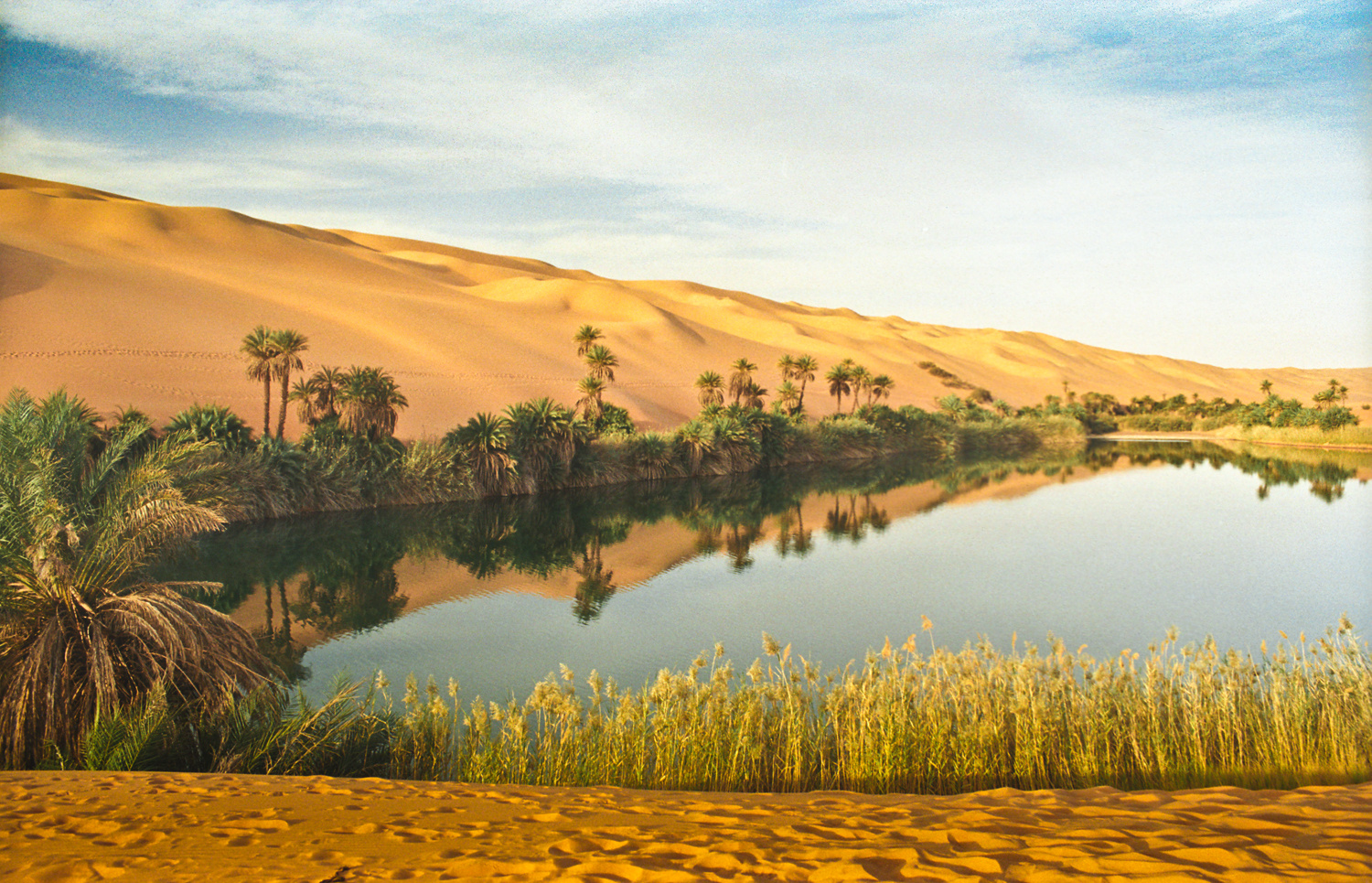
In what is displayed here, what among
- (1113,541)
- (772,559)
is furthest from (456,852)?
(1113,541)

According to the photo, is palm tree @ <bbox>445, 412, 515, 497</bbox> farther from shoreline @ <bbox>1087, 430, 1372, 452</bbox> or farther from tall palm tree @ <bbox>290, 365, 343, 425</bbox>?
shoreline @ <bbox>1087, 430, 1372, 452</bbox>

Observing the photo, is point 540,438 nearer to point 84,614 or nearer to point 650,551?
point 650,551

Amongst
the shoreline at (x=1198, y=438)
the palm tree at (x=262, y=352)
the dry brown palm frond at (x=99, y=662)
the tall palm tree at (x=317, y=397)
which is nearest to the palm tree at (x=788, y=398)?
the tall palm tree at (x=317, y=397)

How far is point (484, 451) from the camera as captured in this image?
985 inches

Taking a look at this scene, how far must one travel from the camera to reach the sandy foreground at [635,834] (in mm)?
3436

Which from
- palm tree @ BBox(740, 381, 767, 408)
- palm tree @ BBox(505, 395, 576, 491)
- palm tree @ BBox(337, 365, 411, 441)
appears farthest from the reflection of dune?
palm tree @ BBox(740, 381, 767, 408)

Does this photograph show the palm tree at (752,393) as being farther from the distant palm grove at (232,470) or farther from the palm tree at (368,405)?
the palm tree at (368,405)

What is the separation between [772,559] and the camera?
1667 cm

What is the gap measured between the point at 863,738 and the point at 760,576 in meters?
9.07

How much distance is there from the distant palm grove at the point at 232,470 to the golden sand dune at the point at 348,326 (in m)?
5.87

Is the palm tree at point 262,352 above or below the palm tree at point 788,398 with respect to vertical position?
below

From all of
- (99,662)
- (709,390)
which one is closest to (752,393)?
(709,390)

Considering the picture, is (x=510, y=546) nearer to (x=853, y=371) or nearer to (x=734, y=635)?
(x=734, y=635)

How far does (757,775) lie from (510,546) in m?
13.0
